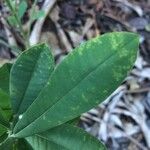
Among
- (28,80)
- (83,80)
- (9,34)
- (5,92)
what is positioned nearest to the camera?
(83,80)

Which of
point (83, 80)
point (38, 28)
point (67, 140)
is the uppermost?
point (83, 80)

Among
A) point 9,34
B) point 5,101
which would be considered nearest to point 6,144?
point 5,101

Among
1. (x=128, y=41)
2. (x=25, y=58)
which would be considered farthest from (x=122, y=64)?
(x=25, y=58)

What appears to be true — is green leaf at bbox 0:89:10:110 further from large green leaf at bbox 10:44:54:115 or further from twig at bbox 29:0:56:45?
twig at bbox 29:0:56:45

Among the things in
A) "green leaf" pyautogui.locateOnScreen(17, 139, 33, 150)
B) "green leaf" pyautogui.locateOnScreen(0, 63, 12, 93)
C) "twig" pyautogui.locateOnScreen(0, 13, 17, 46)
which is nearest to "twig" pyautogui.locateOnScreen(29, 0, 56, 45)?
"twig" pyautogui.locateOnScreen(0, 13, 17, 46)

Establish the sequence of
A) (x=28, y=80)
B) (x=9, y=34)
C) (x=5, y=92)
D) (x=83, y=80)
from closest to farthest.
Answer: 1. (x=83, y=80)
2. (x=28, y=80)
3. (x=5, y=92)
4. (x=9, y=34)

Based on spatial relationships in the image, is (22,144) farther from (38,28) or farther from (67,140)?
(38,28)

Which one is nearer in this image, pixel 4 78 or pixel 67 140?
pixel 67 140
